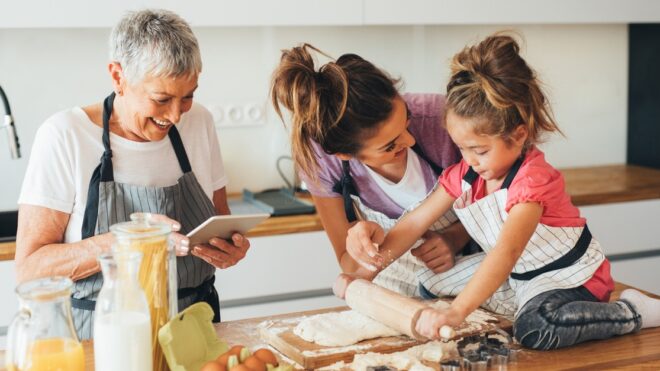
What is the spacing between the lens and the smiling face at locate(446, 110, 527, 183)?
1.70m

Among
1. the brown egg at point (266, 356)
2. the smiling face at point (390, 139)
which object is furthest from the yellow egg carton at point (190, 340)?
the smiling face at point (390, 139)

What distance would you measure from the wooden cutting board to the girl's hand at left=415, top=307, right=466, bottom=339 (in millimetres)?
40

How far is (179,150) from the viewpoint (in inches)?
75.9

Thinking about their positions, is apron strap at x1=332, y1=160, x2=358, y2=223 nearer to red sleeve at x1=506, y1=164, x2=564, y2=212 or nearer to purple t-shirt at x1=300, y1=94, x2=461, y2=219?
purple t-shirt at x1=300, y1=94, x2=461, y2=219

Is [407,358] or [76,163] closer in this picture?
[407,358]

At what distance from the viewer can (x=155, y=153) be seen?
1.89 metres

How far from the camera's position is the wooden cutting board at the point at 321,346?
4.84ft

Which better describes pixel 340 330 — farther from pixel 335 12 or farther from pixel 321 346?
pixel 335 12

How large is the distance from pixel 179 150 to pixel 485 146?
27.3 inches

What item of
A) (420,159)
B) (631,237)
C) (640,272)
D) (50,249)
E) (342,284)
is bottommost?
Answer: (640,272)

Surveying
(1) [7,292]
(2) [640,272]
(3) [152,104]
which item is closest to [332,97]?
(3) [152,104]

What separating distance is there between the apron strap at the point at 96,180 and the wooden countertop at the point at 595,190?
0.80 m

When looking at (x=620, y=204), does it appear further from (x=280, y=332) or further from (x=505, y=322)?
(x=280, y=332)

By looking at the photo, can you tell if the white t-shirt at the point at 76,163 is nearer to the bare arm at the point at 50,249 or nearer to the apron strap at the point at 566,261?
the bare arm at the point at 50,249
